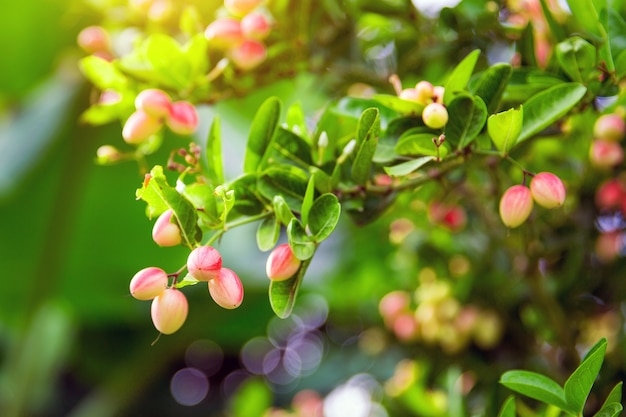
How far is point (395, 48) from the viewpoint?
2.30 feet

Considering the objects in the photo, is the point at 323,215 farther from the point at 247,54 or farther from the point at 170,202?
the point at 247,54

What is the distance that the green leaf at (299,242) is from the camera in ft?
1.29

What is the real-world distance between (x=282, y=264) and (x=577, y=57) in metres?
0.26

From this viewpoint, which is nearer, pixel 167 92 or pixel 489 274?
pixel 167 92

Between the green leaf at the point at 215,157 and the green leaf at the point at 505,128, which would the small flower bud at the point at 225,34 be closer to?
the green leaf at the point at 215,157

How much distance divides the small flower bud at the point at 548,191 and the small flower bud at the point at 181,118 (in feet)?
0.88

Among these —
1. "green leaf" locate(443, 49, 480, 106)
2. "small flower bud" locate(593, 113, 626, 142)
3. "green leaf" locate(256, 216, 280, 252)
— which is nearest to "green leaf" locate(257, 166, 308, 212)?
"green leaf" locate(256, 216, 280, 252)

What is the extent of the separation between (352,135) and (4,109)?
159 centimetres

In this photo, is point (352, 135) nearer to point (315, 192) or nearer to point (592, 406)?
point (315, 192)

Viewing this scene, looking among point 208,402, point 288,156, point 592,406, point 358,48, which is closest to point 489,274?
point 592,406

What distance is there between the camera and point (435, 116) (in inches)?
17.1

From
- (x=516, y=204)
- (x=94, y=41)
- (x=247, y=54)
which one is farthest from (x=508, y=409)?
(x=94, y=41)

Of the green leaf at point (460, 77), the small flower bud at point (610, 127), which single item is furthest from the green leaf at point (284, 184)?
the small flower bud at point (610, 127)

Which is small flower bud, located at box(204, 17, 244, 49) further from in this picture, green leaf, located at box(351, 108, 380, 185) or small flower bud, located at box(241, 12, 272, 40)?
green leaf, located at box(351, 108, 380, 185)
